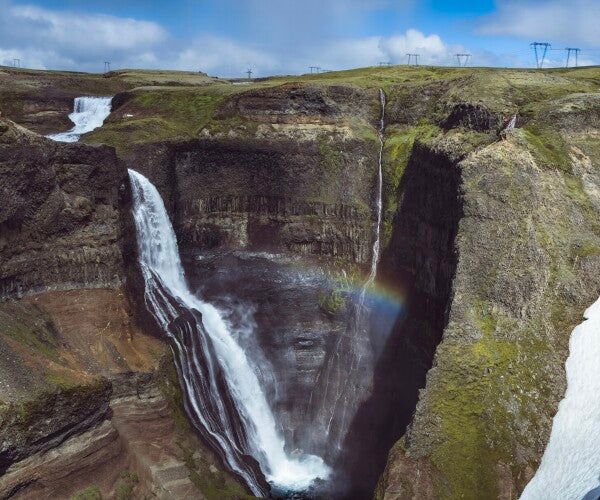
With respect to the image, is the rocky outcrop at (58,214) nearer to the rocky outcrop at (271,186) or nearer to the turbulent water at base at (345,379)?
the rocky outcrop at (271,186)

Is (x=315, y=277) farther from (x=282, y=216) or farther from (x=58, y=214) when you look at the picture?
(x=58, y=214)

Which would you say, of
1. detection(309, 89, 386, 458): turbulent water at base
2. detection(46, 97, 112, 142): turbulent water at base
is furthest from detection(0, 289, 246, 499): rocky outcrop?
detection(46, 97, 112, 142): turbulent water at base

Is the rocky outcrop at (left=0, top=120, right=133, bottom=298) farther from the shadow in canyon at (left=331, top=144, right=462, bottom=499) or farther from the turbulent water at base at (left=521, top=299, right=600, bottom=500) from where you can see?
the turbulent water at base at (left=521, top=299, right=600, bottom=500)

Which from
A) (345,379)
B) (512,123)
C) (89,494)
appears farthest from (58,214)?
(512,123)

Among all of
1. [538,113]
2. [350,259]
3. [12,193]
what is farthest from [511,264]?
[12,193]

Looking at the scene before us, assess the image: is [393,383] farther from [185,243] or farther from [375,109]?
[375,109]

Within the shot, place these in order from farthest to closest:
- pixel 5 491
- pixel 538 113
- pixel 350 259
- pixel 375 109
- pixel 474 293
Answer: pixel 375 109 < pixel 350 259 < pixel 538 113 < pixel 474 293 < pixel 5 491

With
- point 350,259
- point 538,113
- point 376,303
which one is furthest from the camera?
point 350,259
